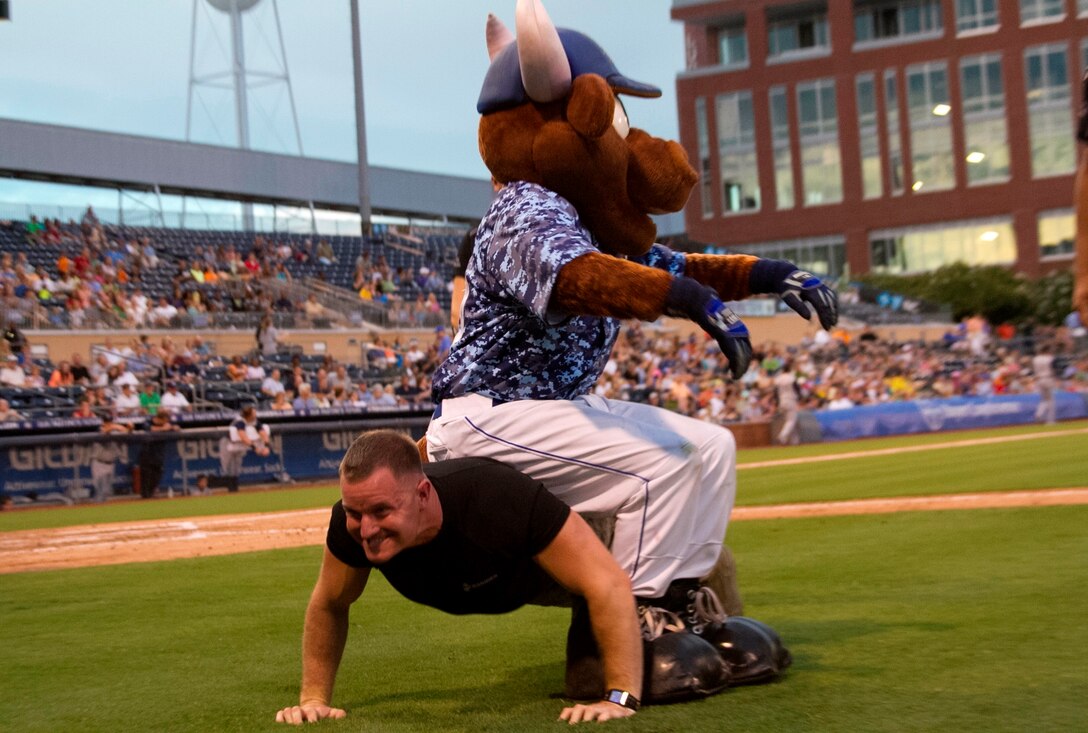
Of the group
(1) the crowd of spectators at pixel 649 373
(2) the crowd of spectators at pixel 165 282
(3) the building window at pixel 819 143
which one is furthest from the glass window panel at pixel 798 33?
(2) the crowd of spectators at pixel 165 282

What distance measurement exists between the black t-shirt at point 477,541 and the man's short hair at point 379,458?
168 mm

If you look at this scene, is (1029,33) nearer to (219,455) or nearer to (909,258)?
(909,258)

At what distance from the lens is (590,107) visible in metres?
3.70

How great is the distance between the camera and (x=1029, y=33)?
5144 centimetres

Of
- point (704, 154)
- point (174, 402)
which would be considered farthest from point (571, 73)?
point (704, 154)

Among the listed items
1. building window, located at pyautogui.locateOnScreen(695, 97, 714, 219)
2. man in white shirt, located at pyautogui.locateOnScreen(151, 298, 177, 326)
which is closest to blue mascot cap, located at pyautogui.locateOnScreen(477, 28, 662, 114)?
man in white shirt, located at pyautogui.locateOnScreen(151, 298, 177, 326)

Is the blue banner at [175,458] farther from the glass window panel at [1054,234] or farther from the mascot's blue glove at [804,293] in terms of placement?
the glass window panel at [1054,234]

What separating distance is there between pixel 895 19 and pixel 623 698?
55.0m

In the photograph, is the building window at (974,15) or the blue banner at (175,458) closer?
the blue banner at (175,458)

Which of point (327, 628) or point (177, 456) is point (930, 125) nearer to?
point (177, 456)

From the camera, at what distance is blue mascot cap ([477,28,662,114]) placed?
3844 millimetres

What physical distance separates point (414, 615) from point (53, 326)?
765 inches

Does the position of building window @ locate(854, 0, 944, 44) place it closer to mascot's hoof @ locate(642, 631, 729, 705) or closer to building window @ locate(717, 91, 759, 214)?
building window @ locate(717, 91, 759, 214)

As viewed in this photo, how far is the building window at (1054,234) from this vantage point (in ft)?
171
